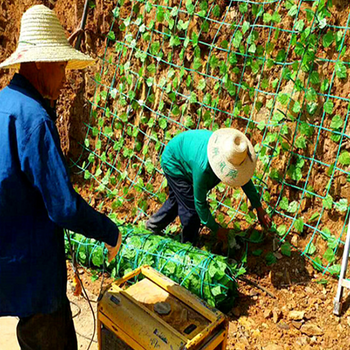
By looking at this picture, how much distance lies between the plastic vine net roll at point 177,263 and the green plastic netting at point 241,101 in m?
0.62

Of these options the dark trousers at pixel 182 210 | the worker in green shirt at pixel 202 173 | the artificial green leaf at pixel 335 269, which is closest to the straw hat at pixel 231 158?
the worker in green shirt at pixel 202 173

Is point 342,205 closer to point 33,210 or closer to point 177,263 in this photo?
point 177,263

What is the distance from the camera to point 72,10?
15.7ft

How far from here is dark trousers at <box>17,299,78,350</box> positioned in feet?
6.27

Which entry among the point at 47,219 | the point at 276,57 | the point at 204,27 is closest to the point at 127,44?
the point at 204,27

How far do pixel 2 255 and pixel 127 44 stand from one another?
3101 millimetres

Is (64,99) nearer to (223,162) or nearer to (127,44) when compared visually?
(127,44)

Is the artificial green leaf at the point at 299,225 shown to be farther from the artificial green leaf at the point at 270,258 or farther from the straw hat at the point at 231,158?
the straw hat at the point at 231,158

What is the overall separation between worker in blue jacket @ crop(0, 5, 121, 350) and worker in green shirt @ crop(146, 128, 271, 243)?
0.98 meters

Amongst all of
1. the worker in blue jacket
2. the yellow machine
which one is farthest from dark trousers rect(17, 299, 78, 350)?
the yellow machine

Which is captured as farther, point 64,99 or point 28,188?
point 64,99

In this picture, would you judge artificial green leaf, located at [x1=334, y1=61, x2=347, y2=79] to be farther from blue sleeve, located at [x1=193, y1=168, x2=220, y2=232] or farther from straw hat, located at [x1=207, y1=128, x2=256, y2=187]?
blue sleeve, located at [x1=193, y1=168, x2=220, y2=232]

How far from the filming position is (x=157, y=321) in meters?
2.01

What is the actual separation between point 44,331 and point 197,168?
1376 mm
